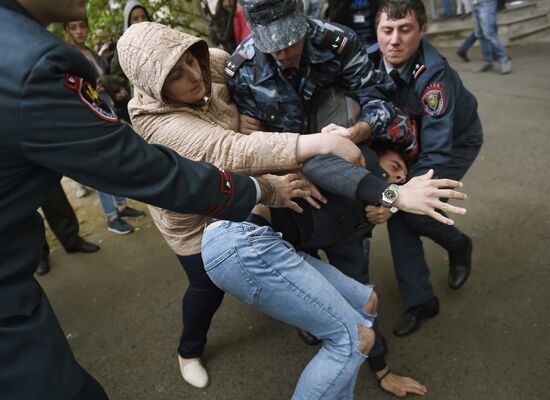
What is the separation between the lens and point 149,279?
139 inches

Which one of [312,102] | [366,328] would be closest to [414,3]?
[312,102]

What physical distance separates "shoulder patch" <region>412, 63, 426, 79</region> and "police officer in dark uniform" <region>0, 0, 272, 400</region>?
1335mm

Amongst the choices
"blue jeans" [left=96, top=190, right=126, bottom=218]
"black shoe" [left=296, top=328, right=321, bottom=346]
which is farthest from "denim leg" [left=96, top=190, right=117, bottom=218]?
"black shoe" [left=296, top=328, right=321, bottom=346]

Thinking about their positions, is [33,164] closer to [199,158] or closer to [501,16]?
[199,158]

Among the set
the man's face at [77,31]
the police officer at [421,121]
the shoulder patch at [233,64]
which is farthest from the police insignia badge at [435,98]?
the man's face at [77,31]

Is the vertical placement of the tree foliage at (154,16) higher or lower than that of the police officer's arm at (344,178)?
lower

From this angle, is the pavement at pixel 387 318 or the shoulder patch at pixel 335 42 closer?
the shoulder patch at pixel 335 42

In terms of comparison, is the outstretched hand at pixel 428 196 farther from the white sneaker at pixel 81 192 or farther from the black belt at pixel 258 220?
the white sneaker at pixel 81 192

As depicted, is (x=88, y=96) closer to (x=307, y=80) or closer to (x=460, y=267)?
(x=307, y=80)

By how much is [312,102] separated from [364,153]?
359 mm

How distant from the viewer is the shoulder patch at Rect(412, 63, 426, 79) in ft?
7.47

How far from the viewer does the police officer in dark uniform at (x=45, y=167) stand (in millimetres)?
1030

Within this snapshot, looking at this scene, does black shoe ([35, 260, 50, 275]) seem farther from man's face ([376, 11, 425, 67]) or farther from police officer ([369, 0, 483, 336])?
man's face ([376, 11, 425, 67])

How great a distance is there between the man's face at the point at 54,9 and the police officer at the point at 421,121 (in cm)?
161
